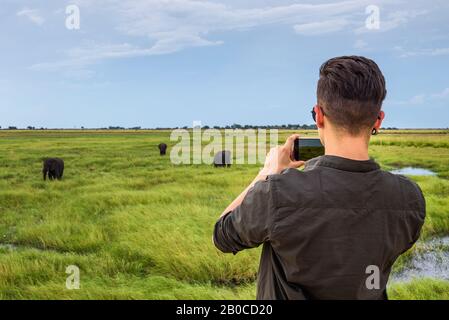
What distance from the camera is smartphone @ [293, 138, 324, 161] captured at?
174cm

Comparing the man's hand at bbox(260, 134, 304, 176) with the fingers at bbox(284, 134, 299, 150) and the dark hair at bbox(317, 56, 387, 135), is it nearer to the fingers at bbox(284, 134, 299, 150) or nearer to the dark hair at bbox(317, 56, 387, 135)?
→ the fingers at bbox(284, 134, 299, 150)

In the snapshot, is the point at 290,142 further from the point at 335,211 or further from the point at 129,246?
the point at 129,246

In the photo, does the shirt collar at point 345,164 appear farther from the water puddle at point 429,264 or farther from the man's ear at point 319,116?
the water puddle at point 429,264

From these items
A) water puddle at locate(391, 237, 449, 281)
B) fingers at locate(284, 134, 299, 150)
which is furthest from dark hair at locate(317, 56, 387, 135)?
water puddle at locate(391, 237, 449, 281)

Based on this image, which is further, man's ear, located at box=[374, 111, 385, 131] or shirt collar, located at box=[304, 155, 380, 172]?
man's ear, located at box=[374, 111, 385, 131]

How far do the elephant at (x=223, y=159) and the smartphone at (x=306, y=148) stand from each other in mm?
18644

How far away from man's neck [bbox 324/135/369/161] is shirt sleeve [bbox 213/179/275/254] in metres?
0.28

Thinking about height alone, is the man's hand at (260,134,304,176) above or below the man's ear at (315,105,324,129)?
below

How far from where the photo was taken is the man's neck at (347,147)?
144cm

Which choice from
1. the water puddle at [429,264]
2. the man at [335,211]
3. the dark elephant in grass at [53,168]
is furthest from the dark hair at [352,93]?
the dark elephant in grass at [53,168]

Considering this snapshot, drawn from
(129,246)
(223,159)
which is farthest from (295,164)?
(223,159)

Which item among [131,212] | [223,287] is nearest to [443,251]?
[223,287]

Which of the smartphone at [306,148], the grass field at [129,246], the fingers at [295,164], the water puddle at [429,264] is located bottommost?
the water puddle at [429,264]
